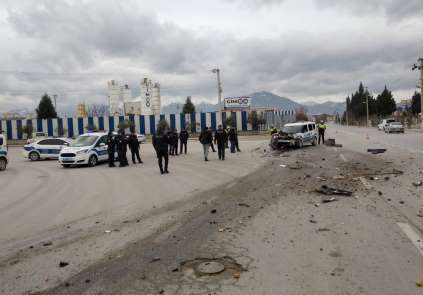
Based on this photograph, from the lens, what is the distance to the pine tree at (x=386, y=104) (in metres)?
112

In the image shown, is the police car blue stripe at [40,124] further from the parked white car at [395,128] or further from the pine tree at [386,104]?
the pine tree at [386,104]

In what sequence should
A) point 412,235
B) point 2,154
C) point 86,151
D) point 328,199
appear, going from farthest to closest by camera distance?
point 2,154
point 86,151
point 328,199
point 412,235

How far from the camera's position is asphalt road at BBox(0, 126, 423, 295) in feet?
14.7

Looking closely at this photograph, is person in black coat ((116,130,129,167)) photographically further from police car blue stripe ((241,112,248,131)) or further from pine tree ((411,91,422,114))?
pine tree ((411,91,422,114))

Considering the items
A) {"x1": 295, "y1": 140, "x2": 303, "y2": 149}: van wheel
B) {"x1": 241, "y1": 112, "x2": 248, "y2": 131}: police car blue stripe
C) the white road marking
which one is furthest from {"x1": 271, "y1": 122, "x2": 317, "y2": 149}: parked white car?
{"x1": 241, "y1": 112, "x2": 248, "y2": 131}: police car blue stripe

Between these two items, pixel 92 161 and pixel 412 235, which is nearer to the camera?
pixel 412 235

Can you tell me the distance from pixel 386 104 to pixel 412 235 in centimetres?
11455

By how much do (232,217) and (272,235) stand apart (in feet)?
4.61

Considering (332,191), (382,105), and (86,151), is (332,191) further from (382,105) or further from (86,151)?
(382,105)

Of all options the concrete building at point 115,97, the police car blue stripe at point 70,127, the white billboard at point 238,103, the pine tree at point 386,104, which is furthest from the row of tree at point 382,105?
the police car blue stripe at point 70,127

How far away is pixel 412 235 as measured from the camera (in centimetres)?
608

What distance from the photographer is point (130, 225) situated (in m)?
7.34

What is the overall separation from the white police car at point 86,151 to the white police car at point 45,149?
223 inches

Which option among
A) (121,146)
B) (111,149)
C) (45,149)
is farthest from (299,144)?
(45,149)
